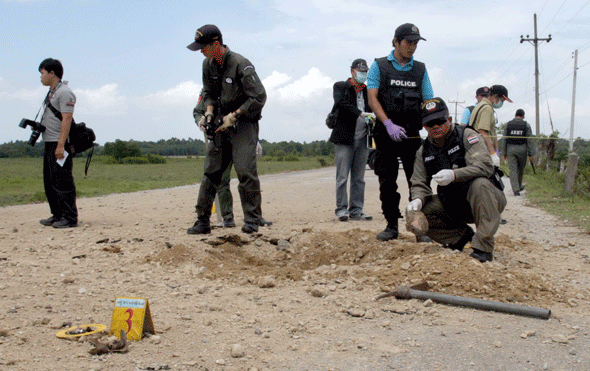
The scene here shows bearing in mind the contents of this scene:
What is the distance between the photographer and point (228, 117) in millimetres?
5746

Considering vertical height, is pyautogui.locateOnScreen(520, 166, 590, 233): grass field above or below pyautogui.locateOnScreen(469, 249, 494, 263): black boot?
above

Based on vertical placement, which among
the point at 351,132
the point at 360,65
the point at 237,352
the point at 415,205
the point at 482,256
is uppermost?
→ the point at 360,65

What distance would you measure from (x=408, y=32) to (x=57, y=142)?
4058 millimetres

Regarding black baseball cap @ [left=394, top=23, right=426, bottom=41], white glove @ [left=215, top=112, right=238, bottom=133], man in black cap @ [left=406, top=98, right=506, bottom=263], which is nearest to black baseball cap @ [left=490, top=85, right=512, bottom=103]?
black baseball cap @ [left=394, top=23, right=426, bottom=41]

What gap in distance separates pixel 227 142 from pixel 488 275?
9.93 ft

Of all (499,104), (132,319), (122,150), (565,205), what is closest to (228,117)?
(132,319)

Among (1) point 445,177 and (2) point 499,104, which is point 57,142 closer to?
(1) point 445,177

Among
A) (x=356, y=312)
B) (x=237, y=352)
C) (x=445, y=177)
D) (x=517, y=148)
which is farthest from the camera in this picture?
(x=517, y=148)

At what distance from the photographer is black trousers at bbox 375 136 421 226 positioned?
564 centimetres

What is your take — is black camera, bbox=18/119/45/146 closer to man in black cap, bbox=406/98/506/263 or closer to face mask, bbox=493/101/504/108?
man in black cap, bbox=406/98/506/263

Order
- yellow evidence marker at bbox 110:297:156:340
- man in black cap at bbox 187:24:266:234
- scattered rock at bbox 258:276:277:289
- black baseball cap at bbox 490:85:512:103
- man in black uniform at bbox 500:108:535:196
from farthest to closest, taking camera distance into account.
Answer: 1. man in black uniform at bbox 500:108:535:196
2. black baseball cap at bbox 490:85:512:103
3. man in black cap at bbox 187:24:266:234
4. scattered rock at bbox 258:276:277:289
5. yellow evidence marker at bbox 110:297:156:340

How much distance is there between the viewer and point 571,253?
5.47 metres

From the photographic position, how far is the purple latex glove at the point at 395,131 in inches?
210

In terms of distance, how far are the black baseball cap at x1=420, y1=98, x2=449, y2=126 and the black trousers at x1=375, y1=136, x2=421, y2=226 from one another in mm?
823
